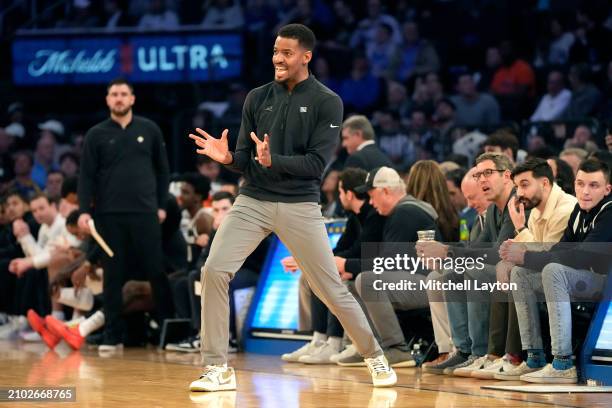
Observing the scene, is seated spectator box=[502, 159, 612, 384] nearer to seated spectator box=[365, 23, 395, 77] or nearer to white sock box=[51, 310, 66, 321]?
white sock box=[51, 310, 66, 321]

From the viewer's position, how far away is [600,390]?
302 inches

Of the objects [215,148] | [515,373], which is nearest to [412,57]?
[515,373]

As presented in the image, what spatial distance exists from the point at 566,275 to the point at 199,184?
5.15 metres

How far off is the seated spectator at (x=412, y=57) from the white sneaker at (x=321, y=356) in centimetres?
773

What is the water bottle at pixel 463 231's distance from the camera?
9750 millimetres

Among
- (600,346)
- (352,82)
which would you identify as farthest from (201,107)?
(600,346)

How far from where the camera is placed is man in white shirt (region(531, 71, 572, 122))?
1473cm

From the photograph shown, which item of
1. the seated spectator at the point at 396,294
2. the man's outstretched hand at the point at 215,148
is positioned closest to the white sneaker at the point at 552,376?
the seated spectator at the point at 396,294

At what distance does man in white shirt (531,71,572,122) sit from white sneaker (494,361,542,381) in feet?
22.1

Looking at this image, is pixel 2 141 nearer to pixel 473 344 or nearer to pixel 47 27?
pixel 47 27

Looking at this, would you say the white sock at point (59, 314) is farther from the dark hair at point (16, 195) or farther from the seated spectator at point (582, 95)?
the seated spectator at point (582, 95)

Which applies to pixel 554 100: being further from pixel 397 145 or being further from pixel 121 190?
pixel 121 190

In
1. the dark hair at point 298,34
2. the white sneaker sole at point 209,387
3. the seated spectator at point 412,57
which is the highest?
the seated spectator at point 412,57

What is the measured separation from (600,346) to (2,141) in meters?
12.0
